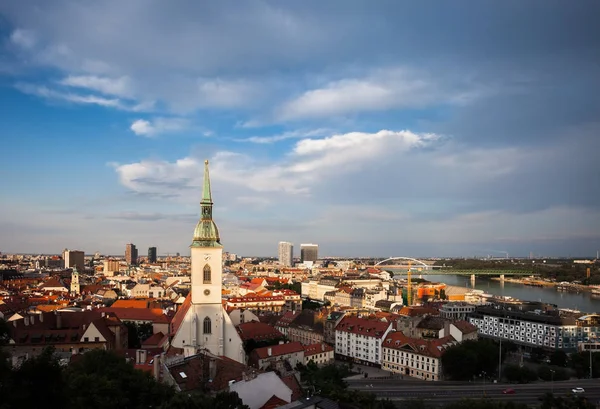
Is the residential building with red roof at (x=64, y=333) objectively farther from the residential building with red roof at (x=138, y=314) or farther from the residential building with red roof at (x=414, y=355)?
the residential building with red roof at (x=414, y=355)

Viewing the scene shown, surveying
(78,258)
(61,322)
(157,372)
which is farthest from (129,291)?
(78,258)

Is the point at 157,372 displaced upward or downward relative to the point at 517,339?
upward

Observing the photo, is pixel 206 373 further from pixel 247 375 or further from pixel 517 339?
pixel 517 339

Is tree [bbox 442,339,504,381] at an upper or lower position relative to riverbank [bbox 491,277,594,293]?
upper

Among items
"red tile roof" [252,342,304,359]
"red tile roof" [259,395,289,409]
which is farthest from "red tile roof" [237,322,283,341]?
"red tile roof" [259,395,289,409]

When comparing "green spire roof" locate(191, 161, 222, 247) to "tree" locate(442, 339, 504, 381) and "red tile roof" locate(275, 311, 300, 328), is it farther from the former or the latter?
"red tile roof" locate(275, 311, 300, 328)

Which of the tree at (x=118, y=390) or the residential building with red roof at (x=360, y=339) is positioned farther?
the residential building with red roof at (x=360, y=339)

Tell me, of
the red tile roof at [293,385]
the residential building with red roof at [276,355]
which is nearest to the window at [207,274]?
the residential building with red roof at [276,355]
